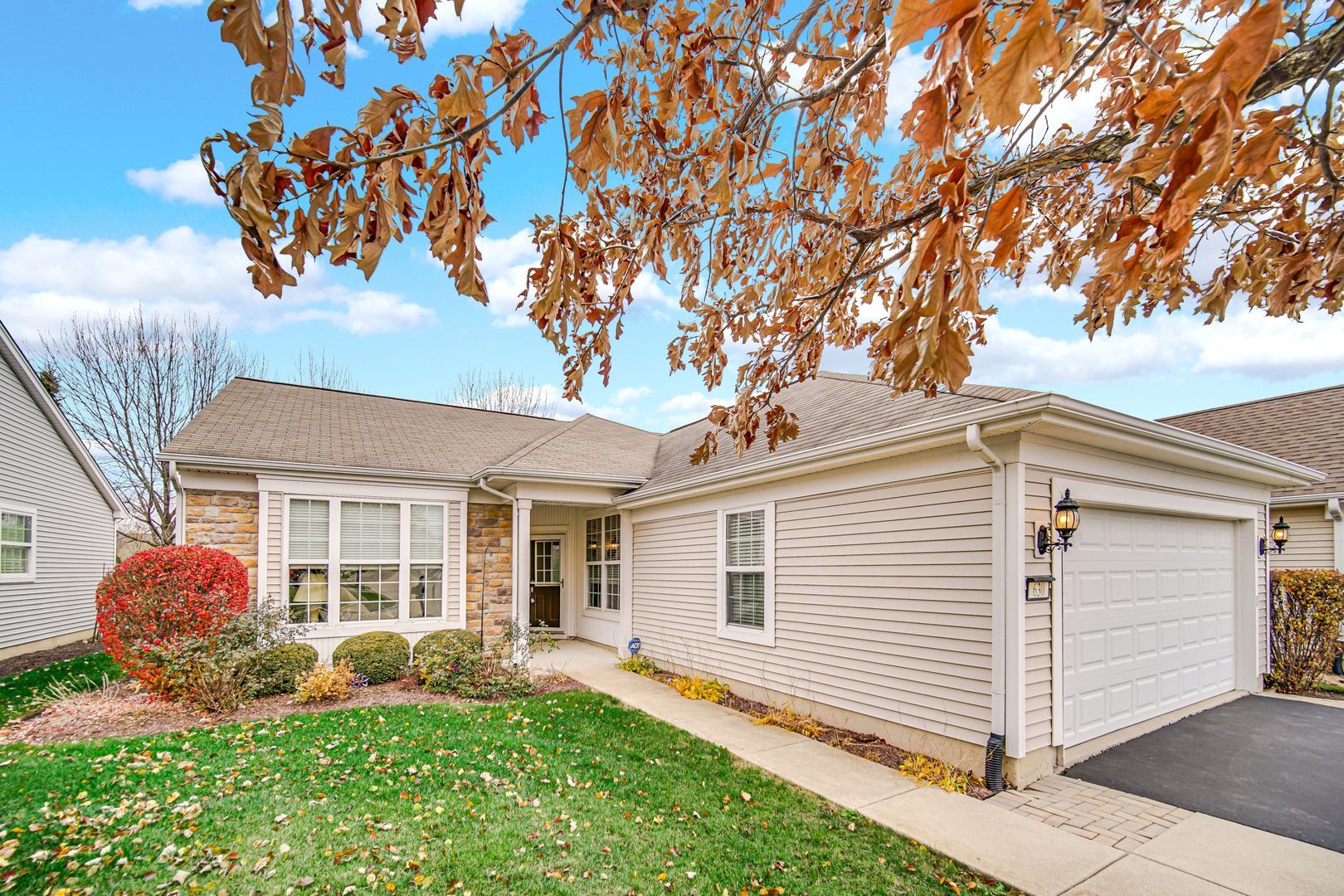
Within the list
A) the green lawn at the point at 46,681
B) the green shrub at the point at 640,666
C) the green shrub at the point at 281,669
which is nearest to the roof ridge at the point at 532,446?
the green shrub at the point at 640,666

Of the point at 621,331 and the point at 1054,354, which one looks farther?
the point at 1054,354

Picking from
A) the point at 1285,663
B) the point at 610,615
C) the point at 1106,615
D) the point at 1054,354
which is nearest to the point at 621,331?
the point at 1106,615

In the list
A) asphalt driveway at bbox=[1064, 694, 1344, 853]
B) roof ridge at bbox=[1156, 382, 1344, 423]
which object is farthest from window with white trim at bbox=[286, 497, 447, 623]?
roof ridge at bbox=[1156, 382, 1344, 423]

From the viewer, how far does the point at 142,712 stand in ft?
20.8

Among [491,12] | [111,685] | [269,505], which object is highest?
[491,12]

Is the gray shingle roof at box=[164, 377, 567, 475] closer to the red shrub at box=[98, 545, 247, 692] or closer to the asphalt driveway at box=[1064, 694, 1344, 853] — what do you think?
the red shrub at box=[98, 545, 247, 692]

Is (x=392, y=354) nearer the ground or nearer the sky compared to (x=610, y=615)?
nearer the sky

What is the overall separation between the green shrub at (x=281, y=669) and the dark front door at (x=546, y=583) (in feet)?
17.2

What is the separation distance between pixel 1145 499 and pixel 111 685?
1166 cm

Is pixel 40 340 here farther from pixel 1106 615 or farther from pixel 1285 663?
pixel 1285 663

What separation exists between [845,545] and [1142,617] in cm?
277

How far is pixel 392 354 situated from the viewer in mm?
21109

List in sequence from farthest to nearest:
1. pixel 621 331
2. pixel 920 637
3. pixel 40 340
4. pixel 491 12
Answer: pixel 40 340 < pixel 920 637 < pixel 621 331 < pixel 491 12

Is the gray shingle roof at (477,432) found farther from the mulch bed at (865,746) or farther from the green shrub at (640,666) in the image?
the mulch bed at (865,746)
